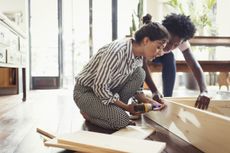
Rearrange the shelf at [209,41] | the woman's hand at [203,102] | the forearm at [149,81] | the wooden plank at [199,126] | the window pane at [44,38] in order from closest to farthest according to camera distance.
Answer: the wooden plank at [199,126], the woman's hand at [203,102], the forearm at [149,81], the shelf at [209,41], the window pane at [44,38]

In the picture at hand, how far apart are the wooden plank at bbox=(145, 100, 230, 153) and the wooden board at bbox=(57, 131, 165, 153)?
0.61 ft

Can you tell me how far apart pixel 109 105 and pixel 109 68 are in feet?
0.72

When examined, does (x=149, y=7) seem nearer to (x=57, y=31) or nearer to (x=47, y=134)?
(x=57, y=31)

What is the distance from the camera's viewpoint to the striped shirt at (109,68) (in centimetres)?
142

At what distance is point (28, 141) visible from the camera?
53.4 inches

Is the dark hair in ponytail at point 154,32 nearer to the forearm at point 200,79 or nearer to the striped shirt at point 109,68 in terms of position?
the striped shirt at point 109,68

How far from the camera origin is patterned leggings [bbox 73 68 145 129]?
1.52 meters

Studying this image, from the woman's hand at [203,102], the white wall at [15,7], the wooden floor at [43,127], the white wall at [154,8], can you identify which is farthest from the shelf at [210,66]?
the white wall at [15,7]

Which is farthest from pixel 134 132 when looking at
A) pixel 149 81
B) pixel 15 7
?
pixel 15 7

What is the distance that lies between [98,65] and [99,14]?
4638mm

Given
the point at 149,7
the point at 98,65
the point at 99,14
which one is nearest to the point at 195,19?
the point at 149,7

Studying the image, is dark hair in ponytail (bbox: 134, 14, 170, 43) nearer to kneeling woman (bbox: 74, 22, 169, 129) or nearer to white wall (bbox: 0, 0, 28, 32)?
kneeling woman (bbox: 74, 22, 169, 129)

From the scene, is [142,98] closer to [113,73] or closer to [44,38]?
[113,73]

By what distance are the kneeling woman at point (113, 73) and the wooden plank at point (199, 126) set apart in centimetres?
20
